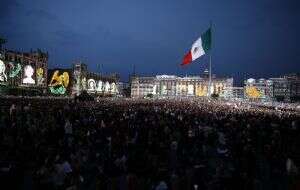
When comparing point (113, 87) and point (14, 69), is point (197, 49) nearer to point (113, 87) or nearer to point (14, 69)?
point (14, 69)

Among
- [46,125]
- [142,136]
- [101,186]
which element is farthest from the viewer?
[46,125]

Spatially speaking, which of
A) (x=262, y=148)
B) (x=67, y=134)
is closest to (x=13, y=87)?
(x=67, y=134)

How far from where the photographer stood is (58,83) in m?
88.9

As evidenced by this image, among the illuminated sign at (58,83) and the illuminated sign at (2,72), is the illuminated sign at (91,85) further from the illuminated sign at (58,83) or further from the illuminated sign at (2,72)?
the illuminated sign at (2,72)

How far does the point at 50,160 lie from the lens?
11.9m

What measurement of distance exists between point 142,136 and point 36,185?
7675mm

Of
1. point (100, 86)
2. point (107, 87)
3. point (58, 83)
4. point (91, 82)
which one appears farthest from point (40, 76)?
point (107, 87)

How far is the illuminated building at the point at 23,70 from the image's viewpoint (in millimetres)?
63188

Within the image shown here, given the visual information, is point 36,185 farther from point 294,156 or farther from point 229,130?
point 229,130

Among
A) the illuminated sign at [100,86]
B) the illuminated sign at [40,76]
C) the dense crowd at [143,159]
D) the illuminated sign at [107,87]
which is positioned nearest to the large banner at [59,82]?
the illuminated sign at [40,76]

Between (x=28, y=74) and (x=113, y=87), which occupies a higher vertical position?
(x=28, y=74)

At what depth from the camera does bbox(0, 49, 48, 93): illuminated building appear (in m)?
63.2

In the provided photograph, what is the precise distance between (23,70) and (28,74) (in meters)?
1.67

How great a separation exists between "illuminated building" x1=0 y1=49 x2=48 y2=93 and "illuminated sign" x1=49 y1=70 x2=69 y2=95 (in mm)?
8201
